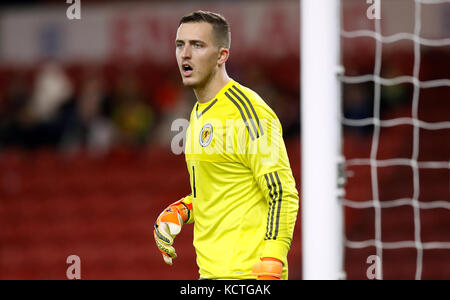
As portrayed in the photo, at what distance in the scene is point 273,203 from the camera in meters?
2.84

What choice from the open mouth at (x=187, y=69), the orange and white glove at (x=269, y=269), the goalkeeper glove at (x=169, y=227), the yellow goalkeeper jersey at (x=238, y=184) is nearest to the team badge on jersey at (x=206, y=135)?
the yellow goalkeeper jersey at (x=238, y=184)

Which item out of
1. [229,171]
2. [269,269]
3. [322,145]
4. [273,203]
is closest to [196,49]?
[229,171]

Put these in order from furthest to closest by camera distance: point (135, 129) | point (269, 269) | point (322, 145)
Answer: point (135, 129) → point (322, 145) → point (269, 269)

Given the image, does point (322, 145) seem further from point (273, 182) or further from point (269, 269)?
point (269, 269)

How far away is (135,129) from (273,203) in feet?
22.2

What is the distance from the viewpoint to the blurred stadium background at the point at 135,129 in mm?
8320

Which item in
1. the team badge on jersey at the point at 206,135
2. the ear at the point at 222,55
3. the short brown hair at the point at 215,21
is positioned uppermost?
the short brown hair at the point at 215,21

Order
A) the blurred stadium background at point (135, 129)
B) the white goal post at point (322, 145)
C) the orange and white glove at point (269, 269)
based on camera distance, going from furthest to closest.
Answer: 1. the blurred stadium background at point (135, 129)
2. the white goal post at point (322, 145)
3. the orange and white glove at point (269, 269)

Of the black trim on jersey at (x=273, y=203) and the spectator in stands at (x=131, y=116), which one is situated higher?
the spectator in stands at (x=131, y=116)

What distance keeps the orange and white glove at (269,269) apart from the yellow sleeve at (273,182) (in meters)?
0.02

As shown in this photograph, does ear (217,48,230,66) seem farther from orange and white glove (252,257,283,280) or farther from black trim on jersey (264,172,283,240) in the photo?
orange and white glove (252,257,283,280)

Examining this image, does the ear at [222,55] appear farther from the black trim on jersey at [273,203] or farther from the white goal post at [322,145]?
the white goal post at [322,145]

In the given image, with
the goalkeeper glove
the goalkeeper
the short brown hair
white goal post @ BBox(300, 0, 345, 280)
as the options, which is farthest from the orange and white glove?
white goal post @ BBox(300, 0, 345, 280)

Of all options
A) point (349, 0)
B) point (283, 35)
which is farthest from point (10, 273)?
point (349, 0)
